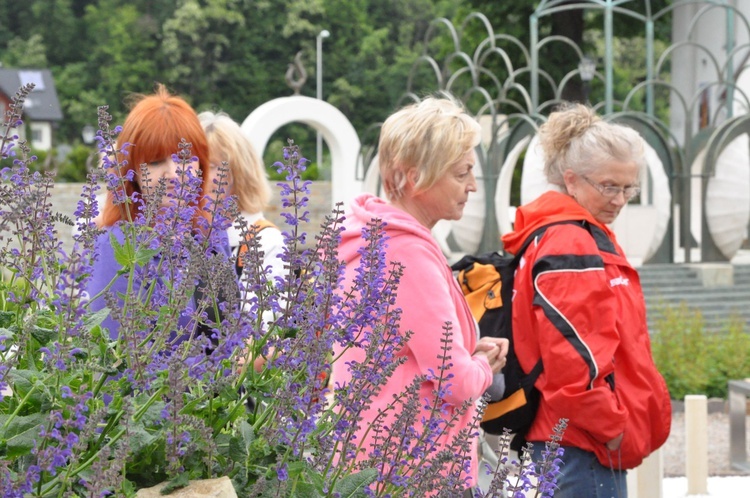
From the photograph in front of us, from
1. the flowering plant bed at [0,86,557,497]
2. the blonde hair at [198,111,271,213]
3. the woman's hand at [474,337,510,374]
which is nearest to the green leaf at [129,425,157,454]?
the flowering plant bed at [0,86,557,497]

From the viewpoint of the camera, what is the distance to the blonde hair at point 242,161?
386cm

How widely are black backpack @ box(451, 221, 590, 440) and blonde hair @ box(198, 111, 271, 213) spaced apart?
726 mm

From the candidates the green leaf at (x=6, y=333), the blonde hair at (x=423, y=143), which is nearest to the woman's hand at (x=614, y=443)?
the blonde hair at (x=423, y=143)

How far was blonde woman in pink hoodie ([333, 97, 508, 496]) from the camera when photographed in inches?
106

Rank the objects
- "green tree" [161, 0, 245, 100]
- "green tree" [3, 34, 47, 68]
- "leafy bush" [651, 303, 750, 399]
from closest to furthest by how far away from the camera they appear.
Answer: "leafy bush" [651, 303, 750, 399] < "green tree" [161, 0, 245, 100] < "green tree" [3, 34, 47, 68]

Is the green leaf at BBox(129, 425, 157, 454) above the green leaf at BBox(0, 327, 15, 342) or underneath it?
underneath

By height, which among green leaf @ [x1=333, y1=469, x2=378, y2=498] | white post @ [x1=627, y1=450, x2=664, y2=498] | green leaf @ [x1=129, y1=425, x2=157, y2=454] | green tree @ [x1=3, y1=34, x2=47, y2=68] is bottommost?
white post @ [x1=627, y1=450, x2=664, y2=498]

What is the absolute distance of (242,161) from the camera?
391 cm

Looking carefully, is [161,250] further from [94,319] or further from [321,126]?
[321,126]

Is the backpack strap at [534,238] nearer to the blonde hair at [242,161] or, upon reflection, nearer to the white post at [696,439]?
the blonde hair at [242,161]

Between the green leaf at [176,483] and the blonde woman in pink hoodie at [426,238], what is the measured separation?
135cm

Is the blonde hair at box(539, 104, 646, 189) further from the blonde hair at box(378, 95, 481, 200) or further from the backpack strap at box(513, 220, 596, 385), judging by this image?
the blonde hair at box(378, 95, 481, 200)

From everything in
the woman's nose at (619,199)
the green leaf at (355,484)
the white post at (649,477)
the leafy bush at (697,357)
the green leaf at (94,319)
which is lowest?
the leafy bush at (697,357)

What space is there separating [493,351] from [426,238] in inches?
13.5
